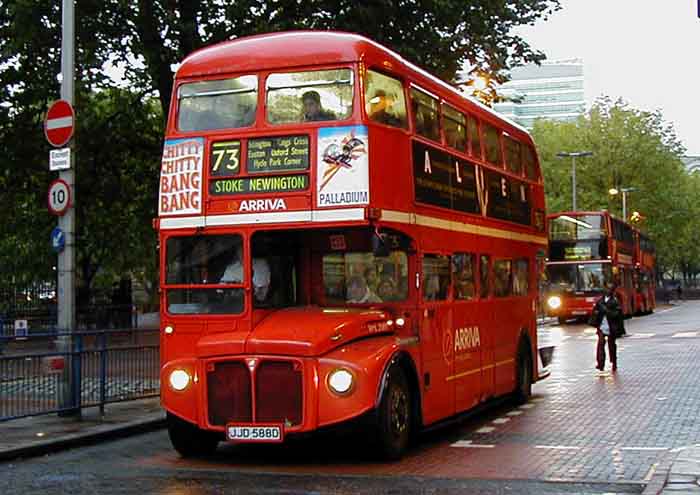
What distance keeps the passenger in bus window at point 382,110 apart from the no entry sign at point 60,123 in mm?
5313

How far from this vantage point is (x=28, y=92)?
24594 millimetres

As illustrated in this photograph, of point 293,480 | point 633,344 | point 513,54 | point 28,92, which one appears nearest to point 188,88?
point 293,480

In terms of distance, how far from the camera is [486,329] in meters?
15.5

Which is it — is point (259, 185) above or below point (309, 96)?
below

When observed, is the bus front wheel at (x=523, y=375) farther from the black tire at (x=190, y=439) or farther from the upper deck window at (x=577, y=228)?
the upper deck window at (x=577, y=228)

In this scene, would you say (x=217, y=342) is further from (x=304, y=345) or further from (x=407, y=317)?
(x=407, y=317)

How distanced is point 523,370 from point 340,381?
7.38 metres

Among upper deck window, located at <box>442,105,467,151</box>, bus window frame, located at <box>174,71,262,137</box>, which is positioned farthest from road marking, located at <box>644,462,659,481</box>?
bus window frame, located at <box>174,71,262,137</box>

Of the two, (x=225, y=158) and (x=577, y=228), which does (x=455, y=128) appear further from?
(x=577, y=228)

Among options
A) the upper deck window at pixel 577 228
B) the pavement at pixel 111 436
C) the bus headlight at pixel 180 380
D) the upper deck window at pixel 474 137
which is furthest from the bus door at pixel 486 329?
the upper deck window at pixel 577 228

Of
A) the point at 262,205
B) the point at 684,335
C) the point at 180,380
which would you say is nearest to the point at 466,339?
the point at 262,205

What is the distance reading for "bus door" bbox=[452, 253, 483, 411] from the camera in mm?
14016

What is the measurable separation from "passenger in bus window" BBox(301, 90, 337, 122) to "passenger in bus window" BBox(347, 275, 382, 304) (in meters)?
1.87

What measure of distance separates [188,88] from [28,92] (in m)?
13.5
